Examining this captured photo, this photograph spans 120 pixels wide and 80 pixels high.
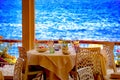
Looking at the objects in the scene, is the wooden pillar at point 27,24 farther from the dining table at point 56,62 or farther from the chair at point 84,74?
the chair at point 84,74

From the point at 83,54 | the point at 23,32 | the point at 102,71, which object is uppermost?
the point at 23,32

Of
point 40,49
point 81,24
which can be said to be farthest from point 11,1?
point 40,49

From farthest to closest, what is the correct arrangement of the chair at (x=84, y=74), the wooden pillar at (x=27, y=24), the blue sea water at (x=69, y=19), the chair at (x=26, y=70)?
the blue sea water at (x=69, y=19) → the wooden pillar at (x=27, y=24) → the chair at (x=26, y=70) → the chair at (x=84, y=74)

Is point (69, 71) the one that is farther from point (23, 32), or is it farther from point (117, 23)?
point (117, 23)

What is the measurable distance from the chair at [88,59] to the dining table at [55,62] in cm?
12

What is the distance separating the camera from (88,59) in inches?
202

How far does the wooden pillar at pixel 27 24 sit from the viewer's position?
22.2 feet

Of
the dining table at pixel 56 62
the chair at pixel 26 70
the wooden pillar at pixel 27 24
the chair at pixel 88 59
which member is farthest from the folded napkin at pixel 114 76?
the wooden pillar at pixel 27 24

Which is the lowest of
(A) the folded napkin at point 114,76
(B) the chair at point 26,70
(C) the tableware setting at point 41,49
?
(A) the folded napkin at point 114,76

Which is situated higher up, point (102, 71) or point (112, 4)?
point (112, 4)

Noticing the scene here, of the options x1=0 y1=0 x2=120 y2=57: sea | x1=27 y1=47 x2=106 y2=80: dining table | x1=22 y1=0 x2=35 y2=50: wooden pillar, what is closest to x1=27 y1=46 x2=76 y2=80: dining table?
x1=27 y1=47 x2=106 y2=80: dining table

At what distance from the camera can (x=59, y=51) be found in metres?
5.57

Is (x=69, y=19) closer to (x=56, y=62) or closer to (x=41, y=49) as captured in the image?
(x=41, y=49)

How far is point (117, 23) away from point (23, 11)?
94.1 inches
